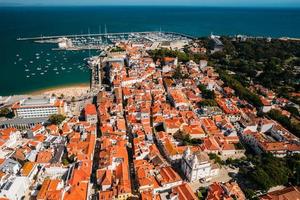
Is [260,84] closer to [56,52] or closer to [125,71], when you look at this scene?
[125,71]

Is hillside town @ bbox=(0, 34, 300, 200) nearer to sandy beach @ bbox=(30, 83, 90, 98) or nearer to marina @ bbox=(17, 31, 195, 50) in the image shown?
sandy beach @ bbox=(30, 83, 90, 98)

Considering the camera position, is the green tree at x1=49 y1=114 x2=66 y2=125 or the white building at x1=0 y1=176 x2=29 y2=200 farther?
the green tree at x1=49 y1=114 x2=66 y2=125

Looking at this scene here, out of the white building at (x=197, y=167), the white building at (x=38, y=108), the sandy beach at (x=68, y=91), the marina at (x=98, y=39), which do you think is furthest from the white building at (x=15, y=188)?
the marina at (x=98, y=39)

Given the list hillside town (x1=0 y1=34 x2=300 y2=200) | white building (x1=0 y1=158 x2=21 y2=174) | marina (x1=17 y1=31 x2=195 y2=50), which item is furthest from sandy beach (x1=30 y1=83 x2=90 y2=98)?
marina (x1=17 y1=31 x2=195 y2=50)

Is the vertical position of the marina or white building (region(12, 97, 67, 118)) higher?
the marina

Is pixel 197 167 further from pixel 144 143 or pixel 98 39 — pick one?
pixel 98 39

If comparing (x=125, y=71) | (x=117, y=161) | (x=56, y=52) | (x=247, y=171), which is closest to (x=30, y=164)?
(x=117, y=161)

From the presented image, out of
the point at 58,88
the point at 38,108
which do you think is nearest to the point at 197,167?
the point at 38,108
